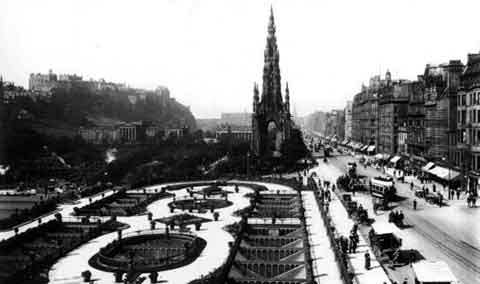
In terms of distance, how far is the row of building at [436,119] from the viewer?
59.5 meters

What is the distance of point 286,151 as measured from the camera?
96500mm

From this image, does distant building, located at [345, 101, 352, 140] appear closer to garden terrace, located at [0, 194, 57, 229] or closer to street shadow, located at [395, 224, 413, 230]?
garden terrace, located at [0, 194, 57, 229]

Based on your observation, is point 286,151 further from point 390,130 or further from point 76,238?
point 76,238

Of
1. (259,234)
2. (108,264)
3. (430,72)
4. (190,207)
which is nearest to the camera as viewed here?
(108,264)

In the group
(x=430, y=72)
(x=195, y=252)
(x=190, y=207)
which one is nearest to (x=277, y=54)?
(x=430, y=72)

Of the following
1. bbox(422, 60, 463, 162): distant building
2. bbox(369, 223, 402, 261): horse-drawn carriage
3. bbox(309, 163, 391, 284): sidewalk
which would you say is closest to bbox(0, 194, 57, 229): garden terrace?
bbox(309, 163, 391, 284): sidewalk

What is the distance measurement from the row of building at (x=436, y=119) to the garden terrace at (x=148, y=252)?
34.7m

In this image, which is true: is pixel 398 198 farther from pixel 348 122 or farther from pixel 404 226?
pixel 348 122

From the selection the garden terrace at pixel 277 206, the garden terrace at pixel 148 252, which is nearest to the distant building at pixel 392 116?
the garden terrace at pixel 277 206

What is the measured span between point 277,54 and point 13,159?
6411 centimetres

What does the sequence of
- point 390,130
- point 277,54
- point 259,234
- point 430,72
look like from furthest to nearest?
point 277,54 < point 390,130 < point 430,72 < point 259,234

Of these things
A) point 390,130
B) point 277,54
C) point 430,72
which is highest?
point 277,54

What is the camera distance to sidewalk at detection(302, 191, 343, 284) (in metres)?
27.6

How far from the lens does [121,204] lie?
5225 centimetres
